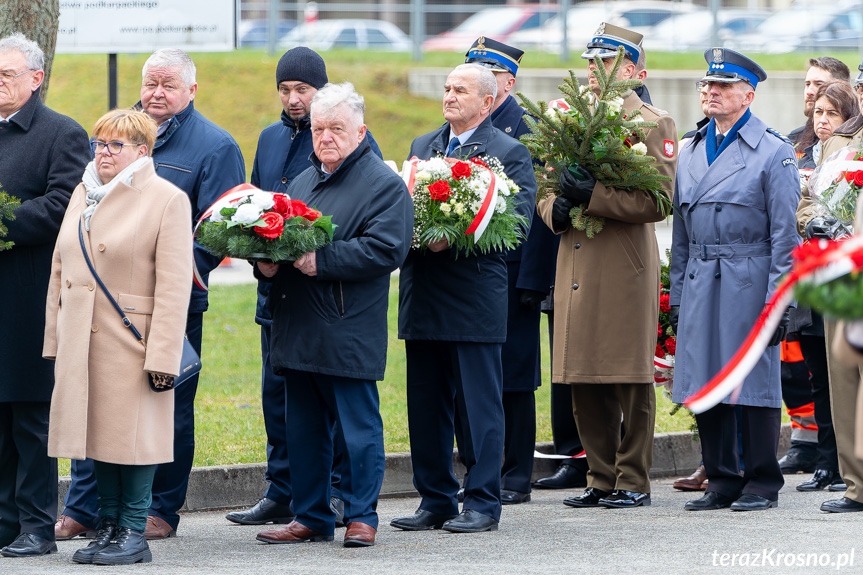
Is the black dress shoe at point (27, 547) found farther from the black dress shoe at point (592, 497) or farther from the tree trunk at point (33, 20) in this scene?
the black dress shoe at point (592, 497)

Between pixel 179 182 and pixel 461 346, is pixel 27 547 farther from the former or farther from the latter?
pixel 461 346

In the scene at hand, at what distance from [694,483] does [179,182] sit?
383 cm

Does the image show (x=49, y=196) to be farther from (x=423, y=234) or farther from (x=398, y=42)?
(x=398, y=42)

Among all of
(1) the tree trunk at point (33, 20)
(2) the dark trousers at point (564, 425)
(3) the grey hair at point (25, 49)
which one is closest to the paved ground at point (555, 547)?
(2) the dark trousers at point (564, 425)

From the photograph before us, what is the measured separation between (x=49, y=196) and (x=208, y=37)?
168 inches

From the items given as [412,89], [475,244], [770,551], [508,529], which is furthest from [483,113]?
[412,89]

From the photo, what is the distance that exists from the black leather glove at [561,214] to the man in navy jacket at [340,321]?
1303 mm

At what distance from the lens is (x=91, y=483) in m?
7.05

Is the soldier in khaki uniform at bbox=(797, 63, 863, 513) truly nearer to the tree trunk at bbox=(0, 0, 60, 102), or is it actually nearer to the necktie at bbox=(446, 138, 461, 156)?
Answer: the necktie at bbox=(446, 138, 461, 156)

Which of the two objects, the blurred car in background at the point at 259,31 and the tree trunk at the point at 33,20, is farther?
the blurred car in background at the point at 259,31

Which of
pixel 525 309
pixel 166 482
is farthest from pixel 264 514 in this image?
pixel 525 309

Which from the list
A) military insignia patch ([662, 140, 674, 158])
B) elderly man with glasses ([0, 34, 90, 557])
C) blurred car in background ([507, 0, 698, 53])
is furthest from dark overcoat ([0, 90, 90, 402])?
blurred car in background ([507, 0, 698, 53])

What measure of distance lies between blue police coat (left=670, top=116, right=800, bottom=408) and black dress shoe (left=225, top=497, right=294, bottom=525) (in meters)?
2.39

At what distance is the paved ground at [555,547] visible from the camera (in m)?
6.00
